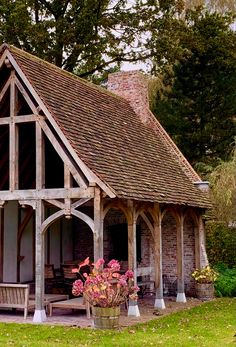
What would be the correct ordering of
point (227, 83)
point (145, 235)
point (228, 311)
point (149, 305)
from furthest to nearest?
1. point (227, 83)
2. point (145, 235)
3. point (149, 305)
4. point (228, 311)

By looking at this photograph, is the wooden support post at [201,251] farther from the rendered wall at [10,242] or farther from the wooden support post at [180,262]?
the rendered wall at [10,242]

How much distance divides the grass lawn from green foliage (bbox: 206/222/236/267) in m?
6.77

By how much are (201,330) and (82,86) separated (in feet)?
27.1

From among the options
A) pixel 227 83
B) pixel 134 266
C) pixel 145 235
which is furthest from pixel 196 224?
pixel 227 83

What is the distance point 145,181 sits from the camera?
13.6m

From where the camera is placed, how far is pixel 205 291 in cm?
1589

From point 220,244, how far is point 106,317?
9373mm

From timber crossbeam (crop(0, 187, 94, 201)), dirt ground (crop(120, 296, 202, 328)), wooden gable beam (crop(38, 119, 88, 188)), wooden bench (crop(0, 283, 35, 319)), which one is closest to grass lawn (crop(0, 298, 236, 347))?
dirt ground (crop(120, 296, 202, 328))

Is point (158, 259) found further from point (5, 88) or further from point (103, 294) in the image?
point (5, 88)

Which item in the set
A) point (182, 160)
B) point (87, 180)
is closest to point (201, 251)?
point (182, 160)

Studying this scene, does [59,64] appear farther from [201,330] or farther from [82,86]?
[201,330]

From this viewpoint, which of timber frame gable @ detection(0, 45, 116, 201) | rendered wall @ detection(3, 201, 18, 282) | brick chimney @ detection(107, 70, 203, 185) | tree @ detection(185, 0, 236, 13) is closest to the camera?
timber frame gable @ detection(0, 45, 116, 201)

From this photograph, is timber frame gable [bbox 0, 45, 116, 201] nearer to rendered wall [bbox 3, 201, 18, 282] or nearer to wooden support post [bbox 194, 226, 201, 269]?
rendered wall [bbox 3, 201, 18, 282]

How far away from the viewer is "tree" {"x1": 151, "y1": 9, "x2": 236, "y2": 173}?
2373cm
